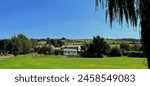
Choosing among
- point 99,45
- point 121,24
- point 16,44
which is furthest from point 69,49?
point 121,24

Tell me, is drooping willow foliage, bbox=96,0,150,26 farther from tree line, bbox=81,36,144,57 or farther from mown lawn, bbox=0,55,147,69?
tree line, bbox=81,36,144,57

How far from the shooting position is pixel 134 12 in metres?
9.72

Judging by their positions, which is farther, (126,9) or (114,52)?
(114,52)

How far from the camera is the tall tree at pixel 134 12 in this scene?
31.1ft

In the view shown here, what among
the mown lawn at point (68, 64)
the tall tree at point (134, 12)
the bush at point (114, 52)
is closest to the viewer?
the tall tree at point (134, 12)

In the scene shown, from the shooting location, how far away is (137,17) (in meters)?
9.73

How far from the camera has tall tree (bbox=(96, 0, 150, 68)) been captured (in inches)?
373

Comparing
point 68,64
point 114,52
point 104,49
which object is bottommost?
point 68,64

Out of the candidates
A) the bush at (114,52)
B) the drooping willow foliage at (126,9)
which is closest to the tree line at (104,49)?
the bush at (114,52)

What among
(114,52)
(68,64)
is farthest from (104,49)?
(68,64)

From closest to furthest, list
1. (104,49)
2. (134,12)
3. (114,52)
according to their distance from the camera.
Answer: (134,12) → (104,49) → (114,52)

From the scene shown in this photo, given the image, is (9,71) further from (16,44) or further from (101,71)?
(16,44)

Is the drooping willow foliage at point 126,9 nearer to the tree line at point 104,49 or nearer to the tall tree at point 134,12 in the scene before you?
the tall tree at point 134,12

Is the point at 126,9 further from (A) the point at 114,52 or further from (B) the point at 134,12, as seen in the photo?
(A) the point at 114,52
